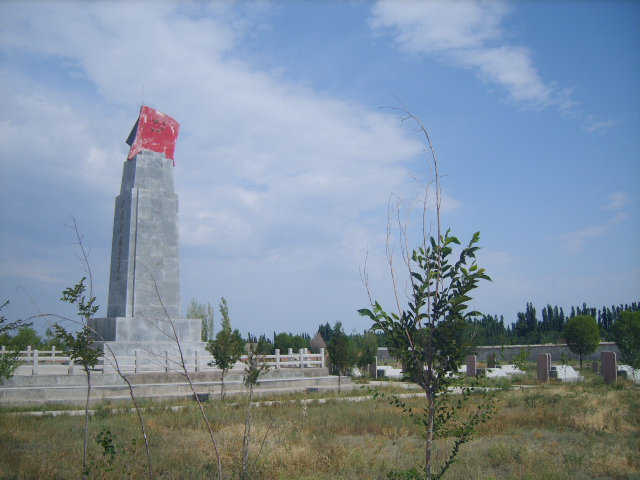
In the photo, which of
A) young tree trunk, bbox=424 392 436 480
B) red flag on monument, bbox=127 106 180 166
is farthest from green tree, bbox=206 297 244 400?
young tree trunk, bbox=424 392 436 480

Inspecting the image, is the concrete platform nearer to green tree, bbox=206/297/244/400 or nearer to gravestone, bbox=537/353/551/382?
green tree, bbox=206/297/244/400

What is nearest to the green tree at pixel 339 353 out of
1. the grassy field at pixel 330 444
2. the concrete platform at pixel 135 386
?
the concrete platform at pixel 135 386

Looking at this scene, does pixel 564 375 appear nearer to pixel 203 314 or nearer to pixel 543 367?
pixel 543 367

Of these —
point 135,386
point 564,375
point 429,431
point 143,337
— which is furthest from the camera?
point 564,375

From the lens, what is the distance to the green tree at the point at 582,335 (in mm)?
43000

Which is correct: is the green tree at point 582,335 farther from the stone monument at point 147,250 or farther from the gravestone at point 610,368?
the stone monument at point 147,250

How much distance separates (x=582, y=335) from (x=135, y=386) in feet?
121

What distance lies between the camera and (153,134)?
81.9 ft

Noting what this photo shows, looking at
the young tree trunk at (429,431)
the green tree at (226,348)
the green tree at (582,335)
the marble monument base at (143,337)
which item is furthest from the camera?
the green tree at (582,335)

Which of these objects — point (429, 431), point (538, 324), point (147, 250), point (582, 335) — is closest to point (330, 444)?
point (429, 431)

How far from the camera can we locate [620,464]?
8.93m

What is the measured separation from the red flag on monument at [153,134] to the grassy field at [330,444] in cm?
1309

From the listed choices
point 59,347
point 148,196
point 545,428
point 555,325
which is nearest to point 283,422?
point 545,428

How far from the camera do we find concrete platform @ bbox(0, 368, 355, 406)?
17000 mm
